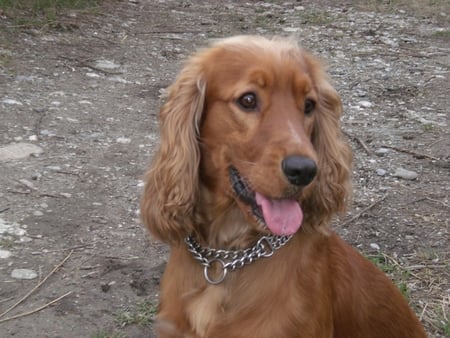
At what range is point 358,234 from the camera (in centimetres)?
467

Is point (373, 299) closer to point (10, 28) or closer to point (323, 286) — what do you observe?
point (323, 286)

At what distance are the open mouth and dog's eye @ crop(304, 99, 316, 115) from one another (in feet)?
1.20

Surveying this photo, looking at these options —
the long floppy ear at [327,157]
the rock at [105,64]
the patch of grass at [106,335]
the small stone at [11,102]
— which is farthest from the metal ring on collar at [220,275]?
the rock at [105,64]

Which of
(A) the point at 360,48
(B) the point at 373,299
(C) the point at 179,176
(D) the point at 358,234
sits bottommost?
(A) the point at 360,48

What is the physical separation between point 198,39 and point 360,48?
1.65 meters

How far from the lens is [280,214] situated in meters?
2.82

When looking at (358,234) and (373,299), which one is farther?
(358,234)

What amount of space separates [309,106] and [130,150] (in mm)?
2676

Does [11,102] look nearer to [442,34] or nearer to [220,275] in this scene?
[220,275]

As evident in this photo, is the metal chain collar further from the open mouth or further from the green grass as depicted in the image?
the green grass

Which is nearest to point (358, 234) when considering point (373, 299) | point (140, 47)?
point (373, 299)

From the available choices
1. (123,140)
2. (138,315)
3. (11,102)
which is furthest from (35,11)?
(138,315)

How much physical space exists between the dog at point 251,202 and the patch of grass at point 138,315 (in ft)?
2.10

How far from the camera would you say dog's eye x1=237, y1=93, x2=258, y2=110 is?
113 inches
